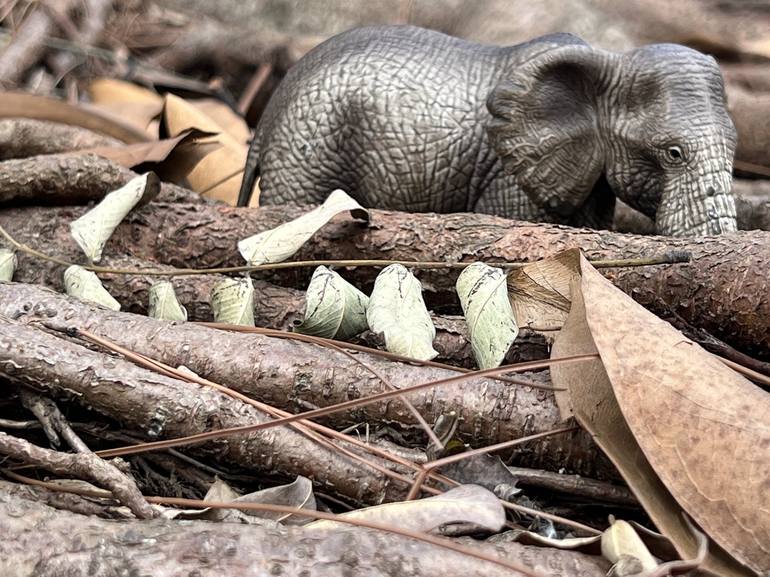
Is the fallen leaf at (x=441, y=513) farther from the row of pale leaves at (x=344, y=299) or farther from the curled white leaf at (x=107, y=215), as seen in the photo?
the curled white leaf at (x=107, y=215)

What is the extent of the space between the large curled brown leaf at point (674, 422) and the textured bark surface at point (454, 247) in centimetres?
16

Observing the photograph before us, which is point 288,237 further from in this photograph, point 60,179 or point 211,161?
point 211,161

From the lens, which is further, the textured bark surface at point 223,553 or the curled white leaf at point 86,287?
the curled white leaf at point 86,287

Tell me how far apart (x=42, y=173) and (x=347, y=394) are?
0.70 meters

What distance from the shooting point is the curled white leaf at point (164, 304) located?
3.99 feet

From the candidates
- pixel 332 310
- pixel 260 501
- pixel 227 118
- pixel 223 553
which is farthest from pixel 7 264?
pixel 227 118

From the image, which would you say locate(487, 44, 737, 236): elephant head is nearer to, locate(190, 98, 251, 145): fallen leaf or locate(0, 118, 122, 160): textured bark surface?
locate(0, 118, 122, 160): textured bark surface

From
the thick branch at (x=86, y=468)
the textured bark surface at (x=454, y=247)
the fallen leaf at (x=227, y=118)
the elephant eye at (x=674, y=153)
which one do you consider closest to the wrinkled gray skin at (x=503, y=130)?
the elephant eye at (x=674, y=153)

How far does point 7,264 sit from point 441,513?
29.6 inches

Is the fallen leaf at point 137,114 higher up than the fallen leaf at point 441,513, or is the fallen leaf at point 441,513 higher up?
the fallen leaf at point 441,513

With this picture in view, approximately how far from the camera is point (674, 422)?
88cm

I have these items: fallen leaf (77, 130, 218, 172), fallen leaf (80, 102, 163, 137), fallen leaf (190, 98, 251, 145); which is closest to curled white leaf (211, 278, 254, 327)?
fallen leaf (77, 130, 218, 172)

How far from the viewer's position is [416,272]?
1305 millimetres

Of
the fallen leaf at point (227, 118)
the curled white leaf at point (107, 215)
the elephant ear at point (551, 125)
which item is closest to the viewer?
the curled white leaf at point (107, 215)
